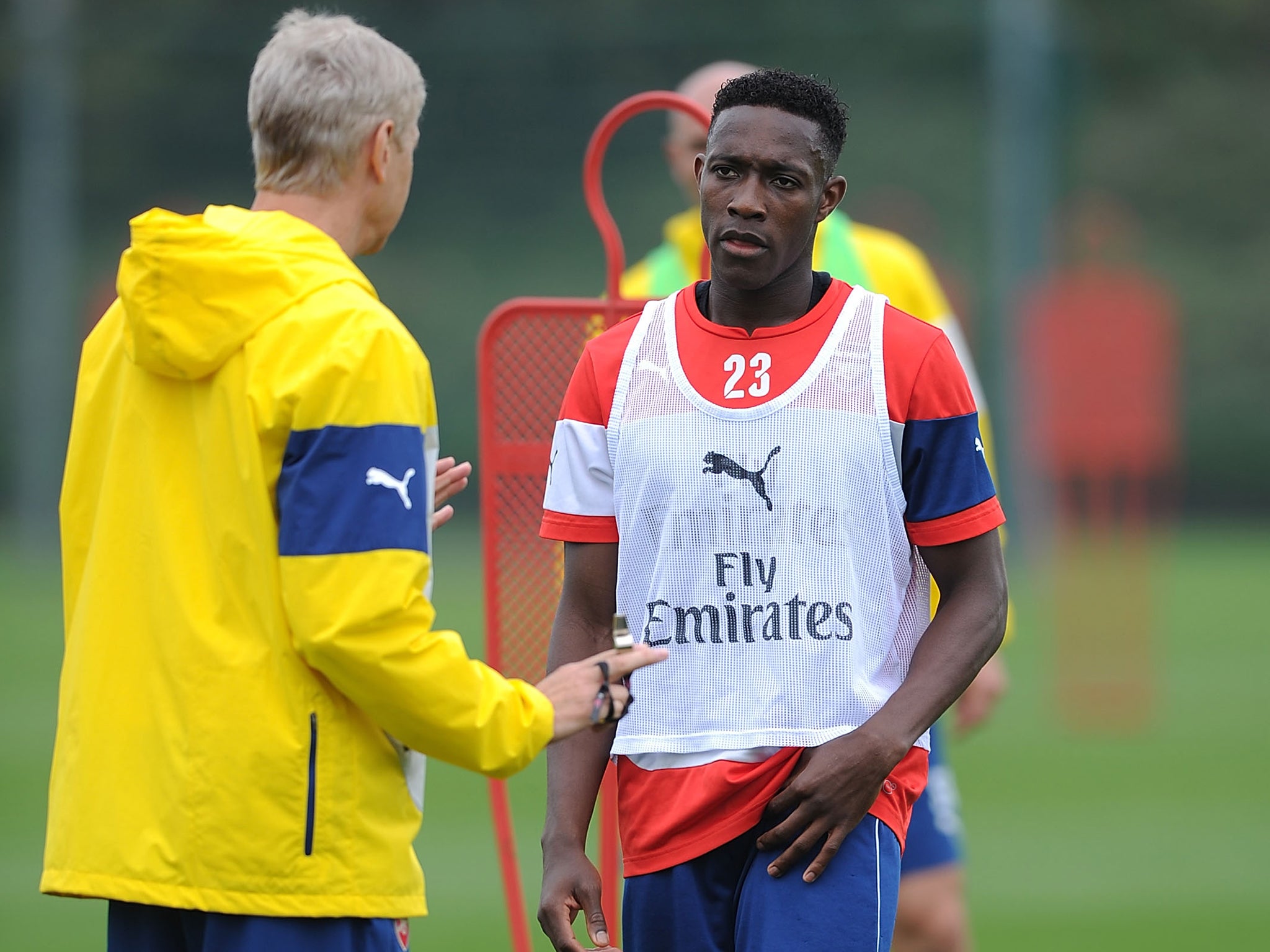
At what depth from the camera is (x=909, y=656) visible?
2824 mm

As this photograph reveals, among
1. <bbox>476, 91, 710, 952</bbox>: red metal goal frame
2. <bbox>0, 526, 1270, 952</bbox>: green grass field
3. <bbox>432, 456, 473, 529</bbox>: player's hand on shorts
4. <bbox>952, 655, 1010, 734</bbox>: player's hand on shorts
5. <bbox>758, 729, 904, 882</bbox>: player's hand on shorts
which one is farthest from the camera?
<bbox>0, 526, 1270, 952</bbox>: green grass field

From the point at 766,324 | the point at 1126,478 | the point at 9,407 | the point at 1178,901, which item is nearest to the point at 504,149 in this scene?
the point at 9,407

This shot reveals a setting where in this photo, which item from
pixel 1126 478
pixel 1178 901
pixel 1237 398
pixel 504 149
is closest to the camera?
pixel 1178 901

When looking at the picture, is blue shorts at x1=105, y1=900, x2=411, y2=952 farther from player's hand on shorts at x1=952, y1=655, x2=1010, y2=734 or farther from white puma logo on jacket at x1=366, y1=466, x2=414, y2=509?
player's hand on shorts at x1=952, y1=655, x2=1010, y2=734

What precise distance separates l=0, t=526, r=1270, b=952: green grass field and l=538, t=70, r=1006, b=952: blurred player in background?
0.83 meters

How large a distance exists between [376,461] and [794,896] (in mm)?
864

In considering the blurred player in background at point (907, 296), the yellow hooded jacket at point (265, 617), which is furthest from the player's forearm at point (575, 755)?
the blurred player in background at point (907, 296)

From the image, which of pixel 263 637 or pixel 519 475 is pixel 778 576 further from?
pixel 519 475

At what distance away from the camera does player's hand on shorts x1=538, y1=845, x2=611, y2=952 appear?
2.79 meters

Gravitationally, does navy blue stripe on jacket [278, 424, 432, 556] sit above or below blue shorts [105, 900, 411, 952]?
above

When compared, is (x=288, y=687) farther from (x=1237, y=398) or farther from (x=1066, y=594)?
(x=1237, y=398)

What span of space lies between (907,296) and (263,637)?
222 cm

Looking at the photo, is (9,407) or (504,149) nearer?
(504,149)

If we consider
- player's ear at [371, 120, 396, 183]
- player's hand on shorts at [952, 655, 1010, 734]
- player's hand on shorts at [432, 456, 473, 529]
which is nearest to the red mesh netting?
player's hand on shorts at [432, 456, 473, 529]
